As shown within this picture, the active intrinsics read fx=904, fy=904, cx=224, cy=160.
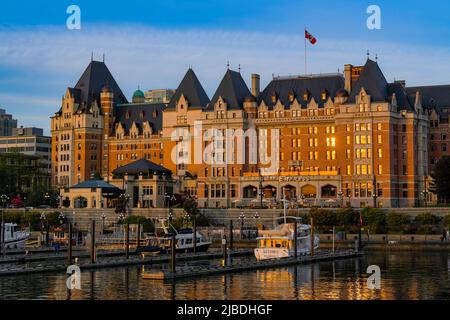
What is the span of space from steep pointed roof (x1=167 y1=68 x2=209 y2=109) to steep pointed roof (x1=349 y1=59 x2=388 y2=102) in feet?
126

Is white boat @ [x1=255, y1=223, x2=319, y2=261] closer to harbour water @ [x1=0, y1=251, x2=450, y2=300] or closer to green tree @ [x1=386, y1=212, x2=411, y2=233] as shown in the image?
harbour water @ [x1=0, y1=251, x2=450, y2=300]

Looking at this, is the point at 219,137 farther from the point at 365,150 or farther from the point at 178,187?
the point at 365,150

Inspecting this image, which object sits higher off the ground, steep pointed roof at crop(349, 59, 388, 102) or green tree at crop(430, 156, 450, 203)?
Answer: steep pointed roof at crop(349, 59, 388, 102)

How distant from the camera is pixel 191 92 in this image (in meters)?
195

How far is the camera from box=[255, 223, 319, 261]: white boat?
10288 centimetres

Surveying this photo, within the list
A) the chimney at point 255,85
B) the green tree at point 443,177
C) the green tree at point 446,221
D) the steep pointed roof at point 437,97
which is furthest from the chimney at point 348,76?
the green tree at point 446,221

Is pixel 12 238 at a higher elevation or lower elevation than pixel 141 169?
lower

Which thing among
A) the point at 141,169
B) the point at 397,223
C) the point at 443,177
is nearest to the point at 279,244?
the point at 397,223

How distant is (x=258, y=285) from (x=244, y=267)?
1198 centimetres

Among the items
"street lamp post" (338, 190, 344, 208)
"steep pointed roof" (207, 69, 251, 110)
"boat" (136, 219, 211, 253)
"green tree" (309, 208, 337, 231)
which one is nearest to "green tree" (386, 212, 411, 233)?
"green tree" (309, 208, 337, 231)

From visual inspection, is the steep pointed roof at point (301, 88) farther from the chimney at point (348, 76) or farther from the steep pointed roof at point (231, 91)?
the steep pointed roof at point (231, 91)

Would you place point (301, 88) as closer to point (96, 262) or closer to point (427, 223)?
point (427, 223)

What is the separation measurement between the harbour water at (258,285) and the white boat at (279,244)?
22.9 ft
